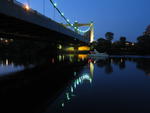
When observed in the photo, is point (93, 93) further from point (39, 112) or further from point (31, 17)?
point (31, 17)

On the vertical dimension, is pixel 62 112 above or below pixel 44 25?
below

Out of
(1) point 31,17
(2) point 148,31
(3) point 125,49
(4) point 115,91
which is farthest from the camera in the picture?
(2) point 148,31

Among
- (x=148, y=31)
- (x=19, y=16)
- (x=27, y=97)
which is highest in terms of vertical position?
(x=148, y=31)

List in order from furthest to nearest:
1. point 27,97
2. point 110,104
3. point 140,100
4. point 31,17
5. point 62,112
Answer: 1. point 31,17
2. point 27,97
3. point 140,100
4. point 110,104
5. point 62,112

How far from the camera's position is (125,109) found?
21.4 ft

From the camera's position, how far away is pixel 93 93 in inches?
355

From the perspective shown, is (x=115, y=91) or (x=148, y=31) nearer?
(x=115, y=91)

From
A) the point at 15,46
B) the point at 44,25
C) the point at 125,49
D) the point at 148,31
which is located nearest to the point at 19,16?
the point at 44,25

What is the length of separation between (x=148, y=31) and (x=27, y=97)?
4410 inches

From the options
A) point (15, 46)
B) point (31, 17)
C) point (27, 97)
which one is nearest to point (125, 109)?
point (27, 97)

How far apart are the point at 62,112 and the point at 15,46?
6882 cm

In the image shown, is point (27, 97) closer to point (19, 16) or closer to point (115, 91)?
point (115, 91)

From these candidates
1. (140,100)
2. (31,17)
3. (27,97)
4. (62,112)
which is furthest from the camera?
(31,17)

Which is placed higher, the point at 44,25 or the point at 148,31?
the point at 148,31
